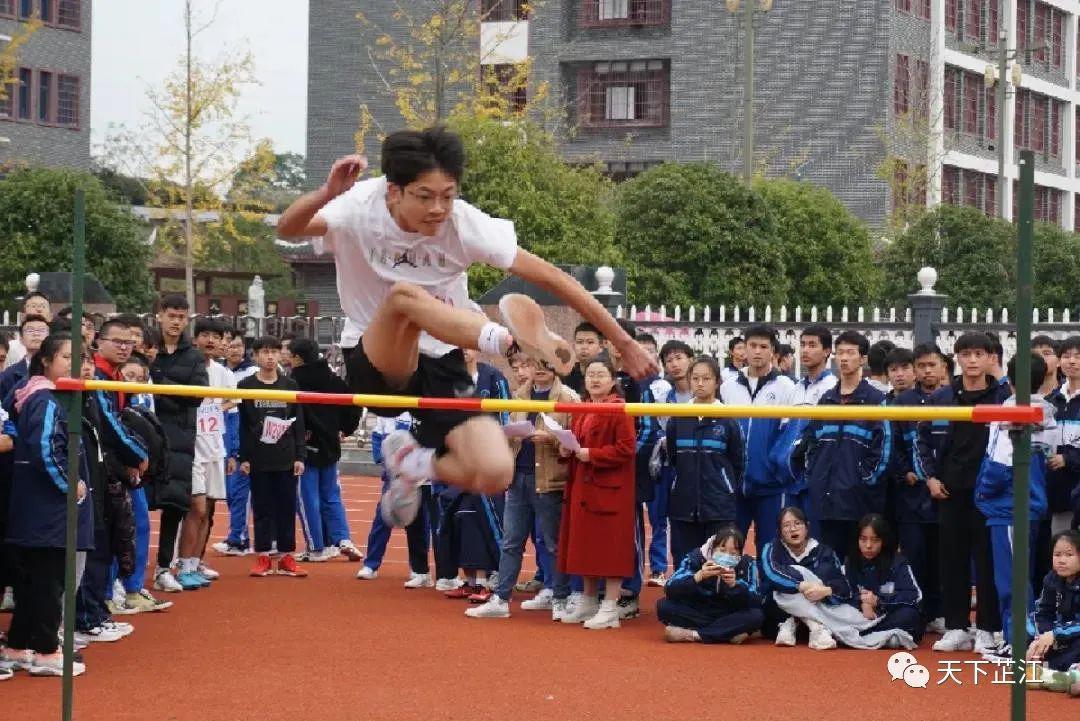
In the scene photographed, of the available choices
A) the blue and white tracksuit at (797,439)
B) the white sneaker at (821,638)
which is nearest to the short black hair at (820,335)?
the blue and white tracksuit at (797,439)

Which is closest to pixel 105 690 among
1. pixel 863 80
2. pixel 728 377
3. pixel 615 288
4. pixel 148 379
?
pixel 148 379

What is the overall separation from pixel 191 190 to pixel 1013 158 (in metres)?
20.7

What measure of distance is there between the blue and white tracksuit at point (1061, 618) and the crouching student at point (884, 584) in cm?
83

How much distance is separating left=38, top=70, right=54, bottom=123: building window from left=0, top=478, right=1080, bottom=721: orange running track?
2551 cm

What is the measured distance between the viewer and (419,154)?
5.55m

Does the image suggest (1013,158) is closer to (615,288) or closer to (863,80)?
(863,80)

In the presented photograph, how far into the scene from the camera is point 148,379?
883 cm

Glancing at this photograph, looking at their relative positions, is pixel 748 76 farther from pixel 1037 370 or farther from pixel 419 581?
pixel 1037 370

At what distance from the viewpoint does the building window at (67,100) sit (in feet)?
109

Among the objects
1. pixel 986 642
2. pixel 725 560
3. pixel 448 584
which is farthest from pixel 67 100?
pixel 986 642

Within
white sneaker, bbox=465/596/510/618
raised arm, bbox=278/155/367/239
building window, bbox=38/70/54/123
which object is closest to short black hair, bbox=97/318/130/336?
white sneaker, bbox=465/596/510/618

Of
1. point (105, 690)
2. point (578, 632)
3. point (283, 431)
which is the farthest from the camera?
point (283, 431)

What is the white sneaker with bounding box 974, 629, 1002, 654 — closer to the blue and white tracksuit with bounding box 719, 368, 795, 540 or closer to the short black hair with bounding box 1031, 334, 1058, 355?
the blue and white tracksuit with bounding box 719, 368, 795, 540

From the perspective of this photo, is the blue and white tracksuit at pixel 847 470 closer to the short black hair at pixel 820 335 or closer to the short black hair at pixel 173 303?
the short black hair at pixel 820 335
